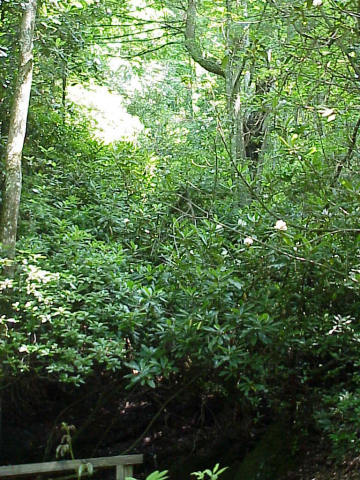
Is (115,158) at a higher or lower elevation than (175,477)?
higher

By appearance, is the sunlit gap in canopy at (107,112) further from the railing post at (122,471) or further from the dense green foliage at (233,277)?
the railing post at (122,471)

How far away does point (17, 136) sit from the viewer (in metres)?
5.02

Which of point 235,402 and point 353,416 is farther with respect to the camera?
point 235,402

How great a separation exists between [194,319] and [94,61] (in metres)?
3.83

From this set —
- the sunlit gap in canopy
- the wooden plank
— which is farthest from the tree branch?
the wooden plank

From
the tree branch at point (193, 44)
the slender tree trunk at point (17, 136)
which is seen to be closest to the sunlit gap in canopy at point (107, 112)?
the tree branch at point (193, 44)

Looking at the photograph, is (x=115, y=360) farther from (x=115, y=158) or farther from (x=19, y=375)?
(x=115, y=158)

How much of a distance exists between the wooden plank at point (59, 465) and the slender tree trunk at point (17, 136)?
1.70 metres

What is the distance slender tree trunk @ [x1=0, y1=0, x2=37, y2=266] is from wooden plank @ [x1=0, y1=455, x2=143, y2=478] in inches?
67.0

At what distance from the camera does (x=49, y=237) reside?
4.97 metres

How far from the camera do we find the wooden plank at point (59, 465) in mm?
3959

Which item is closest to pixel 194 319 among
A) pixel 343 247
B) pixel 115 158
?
pixel 343 247

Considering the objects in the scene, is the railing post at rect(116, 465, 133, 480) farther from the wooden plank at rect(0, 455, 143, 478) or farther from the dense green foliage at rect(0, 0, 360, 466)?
the dense green foliage at rect(0, 0, 360, 466)

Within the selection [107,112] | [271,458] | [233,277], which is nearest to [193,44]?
[107,112]
